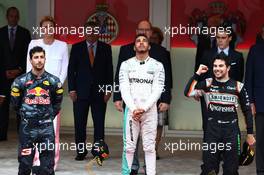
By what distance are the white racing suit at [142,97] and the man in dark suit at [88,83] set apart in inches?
61.6

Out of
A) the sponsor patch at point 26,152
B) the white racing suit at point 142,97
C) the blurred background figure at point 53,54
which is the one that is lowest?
the sponsor patch at point 26,152

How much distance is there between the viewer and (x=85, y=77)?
34.0ft

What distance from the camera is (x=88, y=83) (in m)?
10.3

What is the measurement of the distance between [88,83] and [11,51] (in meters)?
2.06

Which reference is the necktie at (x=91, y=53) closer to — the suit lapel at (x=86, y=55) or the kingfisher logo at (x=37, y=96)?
the suit lapel at (x=86, y=55)

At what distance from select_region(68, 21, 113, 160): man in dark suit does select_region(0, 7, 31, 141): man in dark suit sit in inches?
69.1

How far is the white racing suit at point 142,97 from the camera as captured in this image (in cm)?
874

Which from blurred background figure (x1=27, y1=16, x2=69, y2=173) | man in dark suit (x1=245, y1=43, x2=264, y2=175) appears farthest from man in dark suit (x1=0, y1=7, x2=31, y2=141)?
man in dark suit (x1=245, y1=43, x2=264, y2=175)

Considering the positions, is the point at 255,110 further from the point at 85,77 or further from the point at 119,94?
the point at 85,77

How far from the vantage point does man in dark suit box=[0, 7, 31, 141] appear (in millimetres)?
11812

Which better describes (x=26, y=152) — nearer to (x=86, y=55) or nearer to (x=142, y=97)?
(x=142, y=97)

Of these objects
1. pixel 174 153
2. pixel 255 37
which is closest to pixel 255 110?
pixel 174 153

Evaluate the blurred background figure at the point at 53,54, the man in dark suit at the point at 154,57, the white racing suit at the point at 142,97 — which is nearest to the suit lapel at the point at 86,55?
the blurred background figure at the point at 53,54

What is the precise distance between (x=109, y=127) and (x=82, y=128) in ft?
7.99
